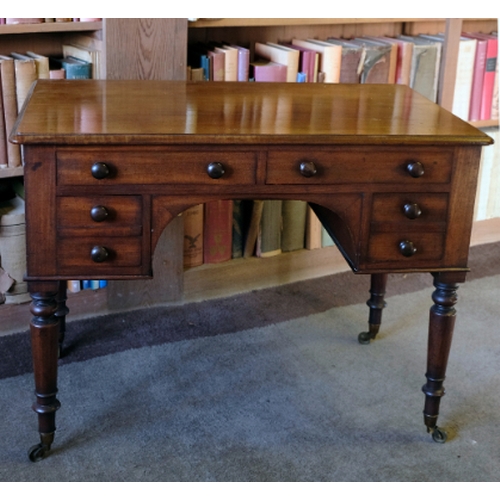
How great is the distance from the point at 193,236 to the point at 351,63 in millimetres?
773

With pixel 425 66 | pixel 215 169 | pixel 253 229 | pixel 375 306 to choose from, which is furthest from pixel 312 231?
pixel 215 169

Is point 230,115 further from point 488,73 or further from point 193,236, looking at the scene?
point 488,73

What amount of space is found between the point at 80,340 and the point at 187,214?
1.74 ft

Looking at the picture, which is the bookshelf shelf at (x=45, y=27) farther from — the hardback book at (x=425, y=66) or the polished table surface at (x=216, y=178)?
the hardback book at (x=425, y=66)

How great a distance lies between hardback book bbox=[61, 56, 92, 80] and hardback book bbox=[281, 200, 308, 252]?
806mm

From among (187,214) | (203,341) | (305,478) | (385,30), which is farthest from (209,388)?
(385,30)

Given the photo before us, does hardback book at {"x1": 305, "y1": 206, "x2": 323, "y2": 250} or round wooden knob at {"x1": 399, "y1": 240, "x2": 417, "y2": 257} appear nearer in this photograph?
round wooden knob at {"x1": 399, "y1": 240, "x2": 417, "y2": 257}

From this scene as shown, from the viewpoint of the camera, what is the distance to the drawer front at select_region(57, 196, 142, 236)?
173 centimetres

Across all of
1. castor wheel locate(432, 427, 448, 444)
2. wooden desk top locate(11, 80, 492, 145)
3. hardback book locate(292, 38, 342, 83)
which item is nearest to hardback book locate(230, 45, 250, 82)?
hardback book locate(292, 38, 342, 83)

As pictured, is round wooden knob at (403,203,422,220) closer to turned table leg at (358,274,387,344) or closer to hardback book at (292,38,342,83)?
turned table leg at (358,274,387,344)

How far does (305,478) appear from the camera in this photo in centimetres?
188

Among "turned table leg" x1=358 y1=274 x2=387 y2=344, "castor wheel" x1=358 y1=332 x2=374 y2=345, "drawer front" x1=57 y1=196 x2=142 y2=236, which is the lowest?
"castor wheel" x1=358 y1=332 x2=374 y2=345

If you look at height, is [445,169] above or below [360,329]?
above
